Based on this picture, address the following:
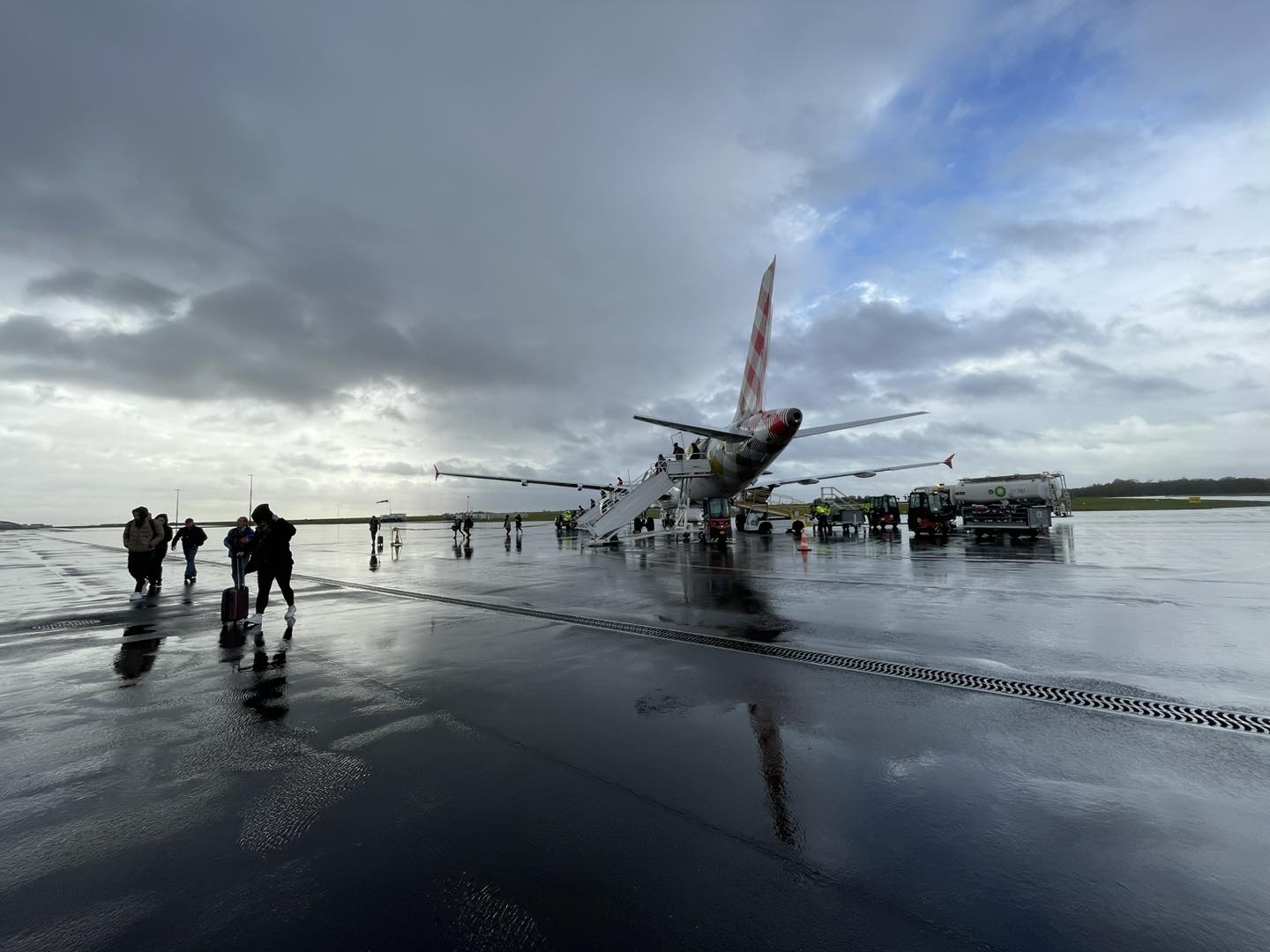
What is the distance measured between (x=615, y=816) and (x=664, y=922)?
2.76ft

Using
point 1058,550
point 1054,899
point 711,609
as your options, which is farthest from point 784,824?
point 1058,550

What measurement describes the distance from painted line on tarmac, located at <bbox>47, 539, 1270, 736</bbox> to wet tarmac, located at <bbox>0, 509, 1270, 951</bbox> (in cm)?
14

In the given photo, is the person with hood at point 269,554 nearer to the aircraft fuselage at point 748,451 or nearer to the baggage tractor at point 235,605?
the baggage tractor at point 235,605

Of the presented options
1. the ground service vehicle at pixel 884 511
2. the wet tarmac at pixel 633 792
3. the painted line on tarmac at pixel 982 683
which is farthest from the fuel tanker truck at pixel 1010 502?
the painted line on tarmac at pixel 982 683

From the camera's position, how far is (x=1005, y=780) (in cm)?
350

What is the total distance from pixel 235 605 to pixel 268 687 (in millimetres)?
4187

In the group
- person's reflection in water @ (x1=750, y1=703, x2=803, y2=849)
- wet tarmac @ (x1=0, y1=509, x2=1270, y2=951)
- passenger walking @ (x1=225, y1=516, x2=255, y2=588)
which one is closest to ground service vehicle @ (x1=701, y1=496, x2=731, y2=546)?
wet tarmac @ (x1=0, y1=509, x2=1270, y2=951)

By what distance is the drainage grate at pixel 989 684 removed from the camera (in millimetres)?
4469

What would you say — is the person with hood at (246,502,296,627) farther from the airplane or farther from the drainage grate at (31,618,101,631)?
the airplane

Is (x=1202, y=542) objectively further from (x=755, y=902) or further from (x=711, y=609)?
(x=755, y=902)

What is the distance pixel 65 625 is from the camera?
9.13 m

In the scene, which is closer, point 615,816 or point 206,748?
point 615,816

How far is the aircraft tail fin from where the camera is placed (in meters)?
26.0

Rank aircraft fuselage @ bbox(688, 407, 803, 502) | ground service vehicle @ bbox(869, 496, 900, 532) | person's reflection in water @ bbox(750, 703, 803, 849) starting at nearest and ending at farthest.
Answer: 1. person's reflection in water @ bbox(750, 703, 803, 849)
2. aircraft fuselage @ bbox(688, 407, 803, 502)
3. ground service vehicle @ bbox(869, 496, 900, 532)
